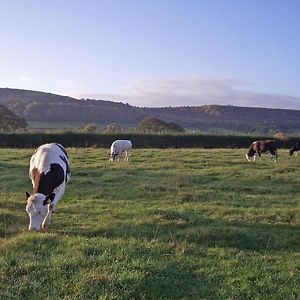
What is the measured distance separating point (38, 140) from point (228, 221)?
34.0 metres

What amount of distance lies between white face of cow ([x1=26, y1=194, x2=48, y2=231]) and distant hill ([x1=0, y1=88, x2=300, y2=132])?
8340 centimetres

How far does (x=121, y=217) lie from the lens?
1321 centimetres

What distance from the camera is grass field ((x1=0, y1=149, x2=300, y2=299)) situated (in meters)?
7.38

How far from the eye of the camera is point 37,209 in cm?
1166

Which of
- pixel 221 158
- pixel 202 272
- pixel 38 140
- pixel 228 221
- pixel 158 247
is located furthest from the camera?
pixel 38 140

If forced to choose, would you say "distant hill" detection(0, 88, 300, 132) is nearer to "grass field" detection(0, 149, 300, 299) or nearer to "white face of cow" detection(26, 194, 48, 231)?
"grass field" detection(0, 149, 300, 299)

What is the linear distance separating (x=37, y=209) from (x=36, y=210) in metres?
0.03

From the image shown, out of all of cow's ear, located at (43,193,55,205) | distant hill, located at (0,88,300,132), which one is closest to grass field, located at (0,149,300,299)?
cow's ear, located at (43,193,55,205)

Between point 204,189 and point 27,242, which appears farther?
point 204,189

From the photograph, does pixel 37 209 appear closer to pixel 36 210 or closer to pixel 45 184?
pixel 36 210

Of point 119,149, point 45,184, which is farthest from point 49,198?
point 119,149

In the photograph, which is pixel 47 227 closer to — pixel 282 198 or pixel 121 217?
pixel 121 217

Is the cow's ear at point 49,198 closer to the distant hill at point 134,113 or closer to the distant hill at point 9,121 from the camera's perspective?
the distant hill at point 9,121

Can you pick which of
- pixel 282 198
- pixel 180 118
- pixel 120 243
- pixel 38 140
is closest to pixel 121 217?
pixel 120 243
